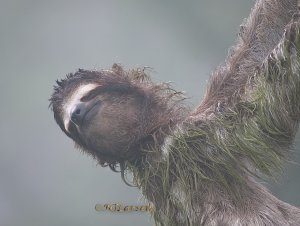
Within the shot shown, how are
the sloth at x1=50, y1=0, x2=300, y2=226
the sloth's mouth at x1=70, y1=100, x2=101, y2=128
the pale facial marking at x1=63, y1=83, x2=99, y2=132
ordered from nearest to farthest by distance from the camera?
Answer: the sloth at x1=50, y1=0, x2=300, y2=226, the sloth's mouth at x1=70, y1=100, x2=101, y2=128, the pale facial marking at x1=63, y1=83, x2=99, y2=132

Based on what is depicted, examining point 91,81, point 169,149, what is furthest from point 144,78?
point 169,149

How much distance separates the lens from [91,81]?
14.1 feet

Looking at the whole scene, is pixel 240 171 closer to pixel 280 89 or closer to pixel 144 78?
pixel 280 89

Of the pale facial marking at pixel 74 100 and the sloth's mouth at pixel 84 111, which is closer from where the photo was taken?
the sloth's mouth at pixel 84 111

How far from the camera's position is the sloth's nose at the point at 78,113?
404cm

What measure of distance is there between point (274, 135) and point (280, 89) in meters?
0.36

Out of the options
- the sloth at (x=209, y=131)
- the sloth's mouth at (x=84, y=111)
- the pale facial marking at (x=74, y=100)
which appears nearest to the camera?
the sloth at (x=209, y=131)

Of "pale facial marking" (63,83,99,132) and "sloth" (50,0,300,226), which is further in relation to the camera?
"pale facial marking" (63,83,99,132)

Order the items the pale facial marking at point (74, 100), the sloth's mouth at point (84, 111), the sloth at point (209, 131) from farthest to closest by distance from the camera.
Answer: the pale facial marking at point (74, 100) < the sloth's mouth at point (84, 111) < the sloth at point (209, 131)

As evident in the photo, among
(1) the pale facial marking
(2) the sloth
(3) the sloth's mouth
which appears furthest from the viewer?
(1) the pale facial marking

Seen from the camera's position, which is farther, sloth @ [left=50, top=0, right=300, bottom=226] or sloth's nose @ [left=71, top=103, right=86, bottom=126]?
sloth's nose @ [left=71, top=103, right=86, bottom=126]

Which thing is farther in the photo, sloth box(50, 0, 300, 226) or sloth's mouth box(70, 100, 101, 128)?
sloth's mouth box(70, 100, 101, 128)

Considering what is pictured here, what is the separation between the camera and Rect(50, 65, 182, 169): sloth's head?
405 cm

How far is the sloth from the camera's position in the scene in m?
3.75
